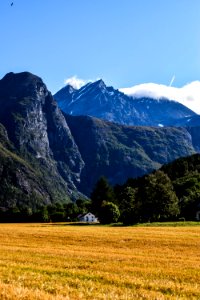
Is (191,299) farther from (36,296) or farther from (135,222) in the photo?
(135,222)

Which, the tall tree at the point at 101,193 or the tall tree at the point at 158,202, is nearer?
the tall tree at the point at 158,202

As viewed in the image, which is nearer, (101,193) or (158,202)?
(158,202)

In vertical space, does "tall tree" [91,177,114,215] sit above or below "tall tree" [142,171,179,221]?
above

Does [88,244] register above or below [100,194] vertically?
below

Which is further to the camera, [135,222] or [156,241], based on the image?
[135,222]

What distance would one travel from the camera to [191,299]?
14.5 meters

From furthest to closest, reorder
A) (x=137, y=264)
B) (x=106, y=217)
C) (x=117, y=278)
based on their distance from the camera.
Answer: (x=106, y=217) → (x=137, y=264) → (x=117, y=278)

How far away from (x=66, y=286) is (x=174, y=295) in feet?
12.0

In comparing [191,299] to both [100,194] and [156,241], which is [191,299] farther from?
[100,194]

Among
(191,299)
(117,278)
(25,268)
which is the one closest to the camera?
(191,299)

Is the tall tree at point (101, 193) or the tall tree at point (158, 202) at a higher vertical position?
the tall tree at point (101, 193)

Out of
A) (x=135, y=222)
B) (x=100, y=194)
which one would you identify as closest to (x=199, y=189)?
(x=100, y=194)

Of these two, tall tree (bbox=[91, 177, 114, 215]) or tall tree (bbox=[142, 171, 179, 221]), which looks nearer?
tall tree (bbox=[142, 171, 179, 221])

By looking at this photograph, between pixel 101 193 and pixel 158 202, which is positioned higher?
pixel 101 193
